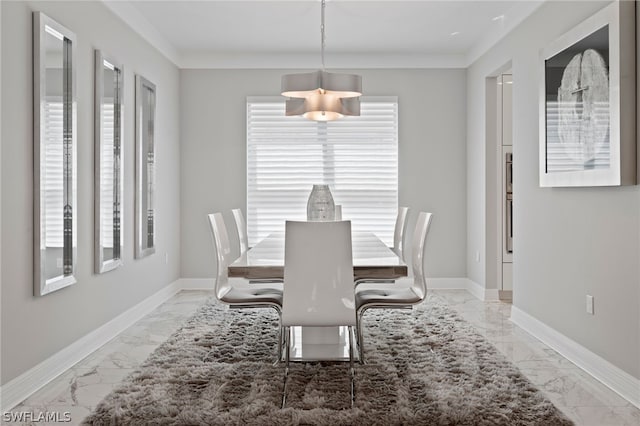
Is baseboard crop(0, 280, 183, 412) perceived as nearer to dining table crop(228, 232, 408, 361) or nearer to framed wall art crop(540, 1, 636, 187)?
dining table crop(228, 232, 408, 361)

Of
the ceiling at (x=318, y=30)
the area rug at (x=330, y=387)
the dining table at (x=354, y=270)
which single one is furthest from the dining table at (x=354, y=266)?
the ceiling at (x=318, y=30)

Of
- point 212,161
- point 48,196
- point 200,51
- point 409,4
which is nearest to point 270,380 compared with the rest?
point 48,196

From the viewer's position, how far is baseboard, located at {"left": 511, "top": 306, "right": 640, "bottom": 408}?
10.3 ft

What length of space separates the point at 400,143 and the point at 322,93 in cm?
279

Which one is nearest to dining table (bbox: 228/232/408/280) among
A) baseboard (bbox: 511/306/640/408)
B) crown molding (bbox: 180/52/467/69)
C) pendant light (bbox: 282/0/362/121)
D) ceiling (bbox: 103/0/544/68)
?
pendant light (bbox: 282/0/362/121)

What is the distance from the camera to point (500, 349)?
4.09 meters

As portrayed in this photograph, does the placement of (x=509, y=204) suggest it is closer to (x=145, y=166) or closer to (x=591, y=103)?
(x=591, y=103)

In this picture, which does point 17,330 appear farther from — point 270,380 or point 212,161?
point 212,161

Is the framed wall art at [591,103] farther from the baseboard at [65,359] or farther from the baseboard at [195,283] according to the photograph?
the baseboard at [195,283]

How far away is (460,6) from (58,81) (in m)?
3.26

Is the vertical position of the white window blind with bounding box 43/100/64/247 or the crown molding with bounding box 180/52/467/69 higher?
the crown molding with bounding box 180/52/467/69

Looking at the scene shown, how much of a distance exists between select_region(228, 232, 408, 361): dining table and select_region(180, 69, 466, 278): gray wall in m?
2.45

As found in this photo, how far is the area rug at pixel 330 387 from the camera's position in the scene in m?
2.78

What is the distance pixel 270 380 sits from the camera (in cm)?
332
